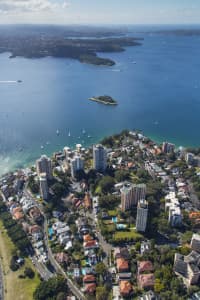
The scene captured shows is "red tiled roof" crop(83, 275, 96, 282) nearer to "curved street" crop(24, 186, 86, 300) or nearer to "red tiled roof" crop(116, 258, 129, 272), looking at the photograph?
"curved street" crop(24, 186, 86, 300)

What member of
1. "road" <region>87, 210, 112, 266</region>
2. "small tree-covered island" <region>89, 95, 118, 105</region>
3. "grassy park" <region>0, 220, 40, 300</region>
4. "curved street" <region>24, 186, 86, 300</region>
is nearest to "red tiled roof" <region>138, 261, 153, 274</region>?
"road" <region>87, 210, 112, 266</region>

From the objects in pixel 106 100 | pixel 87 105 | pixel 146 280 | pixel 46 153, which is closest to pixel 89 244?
pixel 146 280

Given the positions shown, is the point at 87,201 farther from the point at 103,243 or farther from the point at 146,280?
the point at 146,280

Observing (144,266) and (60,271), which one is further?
(60,271)

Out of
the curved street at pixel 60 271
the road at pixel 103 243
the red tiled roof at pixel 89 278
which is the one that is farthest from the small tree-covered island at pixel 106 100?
the red tiled roof at pixel 89 278

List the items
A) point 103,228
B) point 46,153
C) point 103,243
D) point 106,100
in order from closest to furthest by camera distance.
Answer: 1. point 103,243
2. point 103,228
3. point 46,153
4. point 106,100

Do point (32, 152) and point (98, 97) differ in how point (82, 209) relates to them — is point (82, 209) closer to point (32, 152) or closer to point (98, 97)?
point (32, 152)
